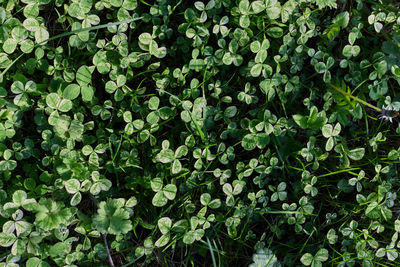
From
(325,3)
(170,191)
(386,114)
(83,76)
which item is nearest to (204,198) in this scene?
(170,191)

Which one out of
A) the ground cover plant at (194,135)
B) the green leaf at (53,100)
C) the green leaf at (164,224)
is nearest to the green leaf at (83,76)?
the ground cover plant at (194,135)

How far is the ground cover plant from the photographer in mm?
2750

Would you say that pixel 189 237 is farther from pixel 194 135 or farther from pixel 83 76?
pixel 83 76

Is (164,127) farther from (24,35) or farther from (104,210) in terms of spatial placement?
(24,35)

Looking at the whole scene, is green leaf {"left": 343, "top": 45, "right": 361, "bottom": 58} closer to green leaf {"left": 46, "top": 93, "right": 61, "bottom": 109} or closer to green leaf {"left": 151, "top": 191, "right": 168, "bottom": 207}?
green leaf {"left": 151, "top": 191, "right": 168, "bottom": 207}

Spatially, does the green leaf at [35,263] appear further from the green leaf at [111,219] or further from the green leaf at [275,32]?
the green leaf at [275,32]

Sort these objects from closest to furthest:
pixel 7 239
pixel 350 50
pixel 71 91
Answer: pixel 7 239 < pixel 71 91 < pixel 350 50

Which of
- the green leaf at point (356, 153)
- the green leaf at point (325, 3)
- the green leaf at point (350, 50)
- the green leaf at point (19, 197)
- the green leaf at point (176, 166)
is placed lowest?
the green leaf at point (19, 197)

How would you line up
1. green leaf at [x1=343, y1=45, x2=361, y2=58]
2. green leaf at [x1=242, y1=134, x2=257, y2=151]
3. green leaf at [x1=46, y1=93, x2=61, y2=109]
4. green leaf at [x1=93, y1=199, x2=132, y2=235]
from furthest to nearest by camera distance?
green leaf at [x1=343, y1=45, x2=361, y2=58] → green leaf at [x1=242, y1=134, x2=257, y2=151] → green leaf at [x1=46, y1=93, x2=61, y2=109] → green leaf at [x1=93, y1=199, x2=132, y2=235]

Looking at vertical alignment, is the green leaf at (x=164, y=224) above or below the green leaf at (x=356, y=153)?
below

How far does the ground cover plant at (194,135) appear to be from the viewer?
108 inches

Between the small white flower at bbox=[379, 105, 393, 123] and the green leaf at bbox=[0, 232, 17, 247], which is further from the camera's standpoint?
the small white flower at bbox=[379, 105, 393, 123]

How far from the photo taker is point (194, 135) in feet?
9.46

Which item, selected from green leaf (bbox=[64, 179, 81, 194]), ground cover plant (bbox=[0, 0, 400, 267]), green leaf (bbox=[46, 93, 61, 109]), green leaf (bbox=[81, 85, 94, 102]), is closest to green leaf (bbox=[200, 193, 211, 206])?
ground cover plant (bbox=[0, 0, 400, 267])
